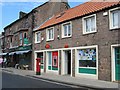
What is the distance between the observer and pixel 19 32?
34.7 meters

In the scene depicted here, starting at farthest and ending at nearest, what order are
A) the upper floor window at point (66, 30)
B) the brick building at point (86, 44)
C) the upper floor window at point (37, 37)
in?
the upper floor window at point (37, 37) < the upper floor window at point (66, 30) < the brick building at point (86, 44)

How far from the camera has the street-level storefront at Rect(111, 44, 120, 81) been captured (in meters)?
16.3

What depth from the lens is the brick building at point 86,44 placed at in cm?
1669

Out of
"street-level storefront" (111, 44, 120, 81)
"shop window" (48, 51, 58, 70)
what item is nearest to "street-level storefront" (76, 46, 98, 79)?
"street-level storefront" (111, 44, 120, 81)

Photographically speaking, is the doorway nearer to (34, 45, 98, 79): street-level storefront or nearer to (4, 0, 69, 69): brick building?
(34, 45, 98, 79): street-level storefront

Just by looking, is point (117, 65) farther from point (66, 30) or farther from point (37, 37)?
point (37, 37)

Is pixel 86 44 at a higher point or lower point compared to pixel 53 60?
higher

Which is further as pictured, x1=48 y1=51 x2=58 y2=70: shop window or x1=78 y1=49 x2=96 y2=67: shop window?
x1=48 y1=51 x2=58 y2=70: shop window

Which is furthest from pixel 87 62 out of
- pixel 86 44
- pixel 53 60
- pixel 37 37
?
pixel 37 37

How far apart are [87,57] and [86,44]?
3.42 feet

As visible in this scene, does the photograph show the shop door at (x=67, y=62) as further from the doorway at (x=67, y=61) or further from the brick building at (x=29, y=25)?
the brick building at (x=29, y=25)

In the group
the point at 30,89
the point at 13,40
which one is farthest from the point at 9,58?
the point at 30,89

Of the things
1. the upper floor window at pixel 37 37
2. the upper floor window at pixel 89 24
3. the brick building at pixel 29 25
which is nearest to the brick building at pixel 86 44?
the upper floor window at pixel 89 24

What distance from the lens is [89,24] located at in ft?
63.8
